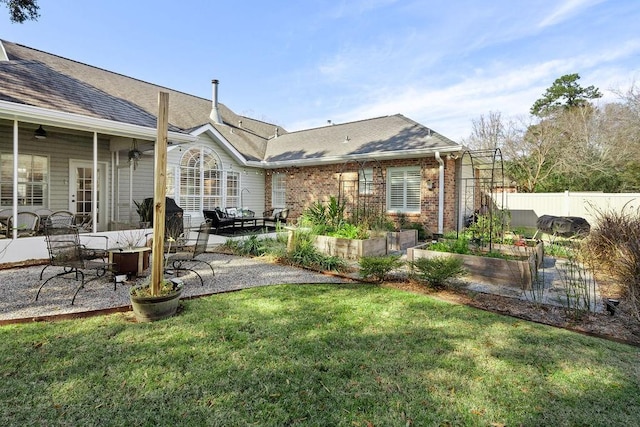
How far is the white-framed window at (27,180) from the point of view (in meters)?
8.57

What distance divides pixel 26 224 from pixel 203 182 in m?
5.87

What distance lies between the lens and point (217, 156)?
13.6m

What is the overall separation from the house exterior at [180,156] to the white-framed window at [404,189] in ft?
0.13

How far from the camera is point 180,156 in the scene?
12.4 metres

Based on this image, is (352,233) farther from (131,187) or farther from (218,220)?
(131,187)

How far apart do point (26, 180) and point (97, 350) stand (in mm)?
8357

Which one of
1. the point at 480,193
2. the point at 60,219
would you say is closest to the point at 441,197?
the point at 480,193

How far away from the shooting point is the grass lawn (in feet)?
7.62

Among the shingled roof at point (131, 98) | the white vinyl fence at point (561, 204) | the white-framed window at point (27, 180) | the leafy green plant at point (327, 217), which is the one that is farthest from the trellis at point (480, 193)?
the white-framed window at point (27, 180)

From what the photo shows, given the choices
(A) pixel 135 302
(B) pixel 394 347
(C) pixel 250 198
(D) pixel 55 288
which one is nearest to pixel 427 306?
(B) pixel 394 347

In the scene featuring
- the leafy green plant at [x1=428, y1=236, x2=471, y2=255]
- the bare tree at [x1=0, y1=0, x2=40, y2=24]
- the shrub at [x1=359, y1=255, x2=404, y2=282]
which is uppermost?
the bare tree at [x1=0, y1=0, x2=40, y2=24]

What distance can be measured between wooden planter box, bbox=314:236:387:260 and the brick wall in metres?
2.78

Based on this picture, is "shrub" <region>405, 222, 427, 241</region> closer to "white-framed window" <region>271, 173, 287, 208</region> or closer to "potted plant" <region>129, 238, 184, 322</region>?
"white-framed window" <region>271, 173, 287, 208</region>

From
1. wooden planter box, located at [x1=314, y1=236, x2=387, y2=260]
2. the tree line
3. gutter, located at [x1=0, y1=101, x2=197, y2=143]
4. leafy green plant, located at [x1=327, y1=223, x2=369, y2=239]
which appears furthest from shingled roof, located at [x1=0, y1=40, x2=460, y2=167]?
the tree line
